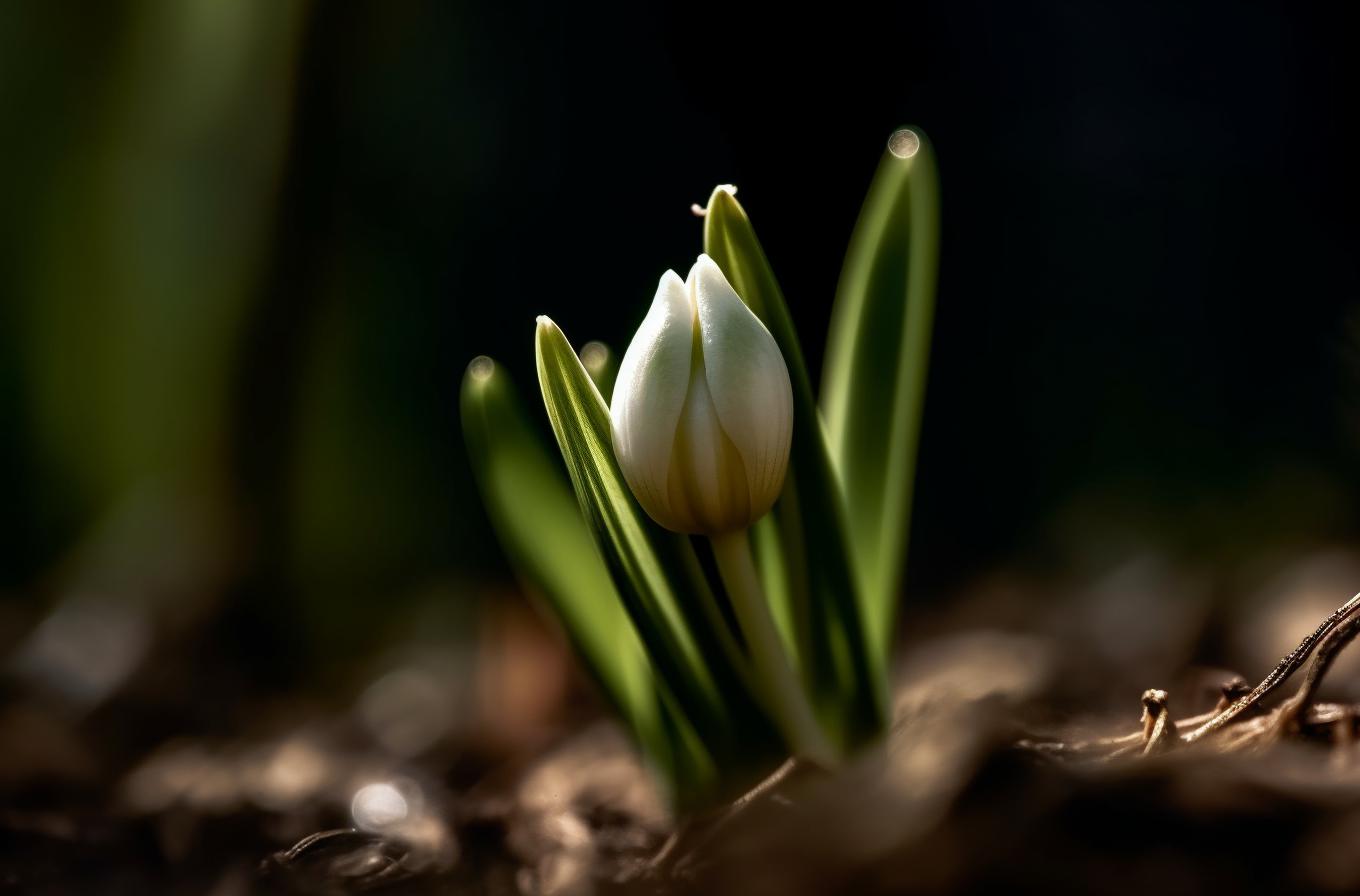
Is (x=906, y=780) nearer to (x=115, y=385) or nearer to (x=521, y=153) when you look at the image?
(x=521, y=153)

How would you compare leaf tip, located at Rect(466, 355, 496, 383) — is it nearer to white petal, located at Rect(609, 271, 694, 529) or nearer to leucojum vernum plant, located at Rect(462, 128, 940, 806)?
leucojum vernum plant, located at Rect(462, 128, 940, 806)

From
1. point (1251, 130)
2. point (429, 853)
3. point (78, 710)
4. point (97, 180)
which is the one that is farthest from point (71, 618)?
point (1251, 130)

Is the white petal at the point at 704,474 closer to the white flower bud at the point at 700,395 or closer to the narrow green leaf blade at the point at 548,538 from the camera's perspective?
the white flower bud at the point at 700,395

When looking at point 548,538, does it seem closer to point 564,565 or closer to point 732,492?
point 564,565

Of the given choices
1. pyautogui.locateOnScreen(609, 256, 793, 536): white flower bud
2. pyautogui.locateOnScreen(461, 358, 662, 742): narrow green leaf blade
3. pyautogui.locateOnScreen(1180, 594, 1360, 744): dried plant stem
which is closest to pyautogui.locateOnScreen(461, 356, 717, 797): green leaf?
pyautogui.locateOnScreen(461, 358, 662, 742): narrow green leaf blade

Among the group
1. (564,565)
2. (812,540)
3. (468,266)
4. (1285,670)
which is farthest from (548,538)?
(468,266)

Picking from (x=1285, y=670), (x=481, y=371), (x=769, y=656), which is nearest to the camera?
(x=1285, y=670)
